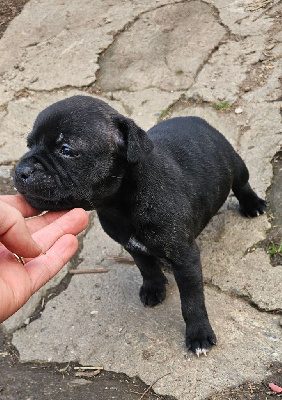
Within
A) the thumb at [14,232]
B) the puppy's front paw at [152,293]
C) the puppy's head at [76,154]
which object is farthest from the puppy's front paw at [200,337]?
the thumb at [14,232]

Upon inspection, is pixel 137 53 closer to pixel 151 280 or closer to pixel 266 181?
pixel 266 181

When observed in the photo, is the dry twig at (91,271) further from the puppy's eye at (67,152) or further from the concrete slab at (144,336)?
the puppy's eye at (67,152)

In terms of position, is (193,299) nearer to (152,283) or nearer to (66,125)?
(152,283)

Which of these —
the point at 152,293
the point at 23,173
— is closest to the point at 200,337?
the point at 152,293

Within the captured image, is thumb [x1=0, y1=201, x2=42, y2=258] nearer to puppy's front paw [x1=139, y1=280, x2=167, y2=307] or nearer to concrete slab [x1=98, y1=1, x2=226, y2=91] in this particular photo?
puppy's front paw [x1=139, y1=280, x2=167, y2=307]

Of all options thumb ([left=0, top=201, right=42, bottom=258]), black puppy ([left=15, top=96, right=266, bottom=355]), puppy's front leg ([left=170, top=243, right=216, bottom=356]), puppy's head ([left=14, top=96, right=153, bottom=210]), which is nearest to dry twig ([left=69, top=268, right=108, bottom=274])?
black puppy ([left=15, top=96, right=266, bottom=355])

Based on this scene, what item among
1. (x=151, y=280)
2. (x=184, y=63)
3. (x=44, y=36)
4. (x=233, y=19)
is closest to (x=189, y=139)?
(x=151, y=280)
